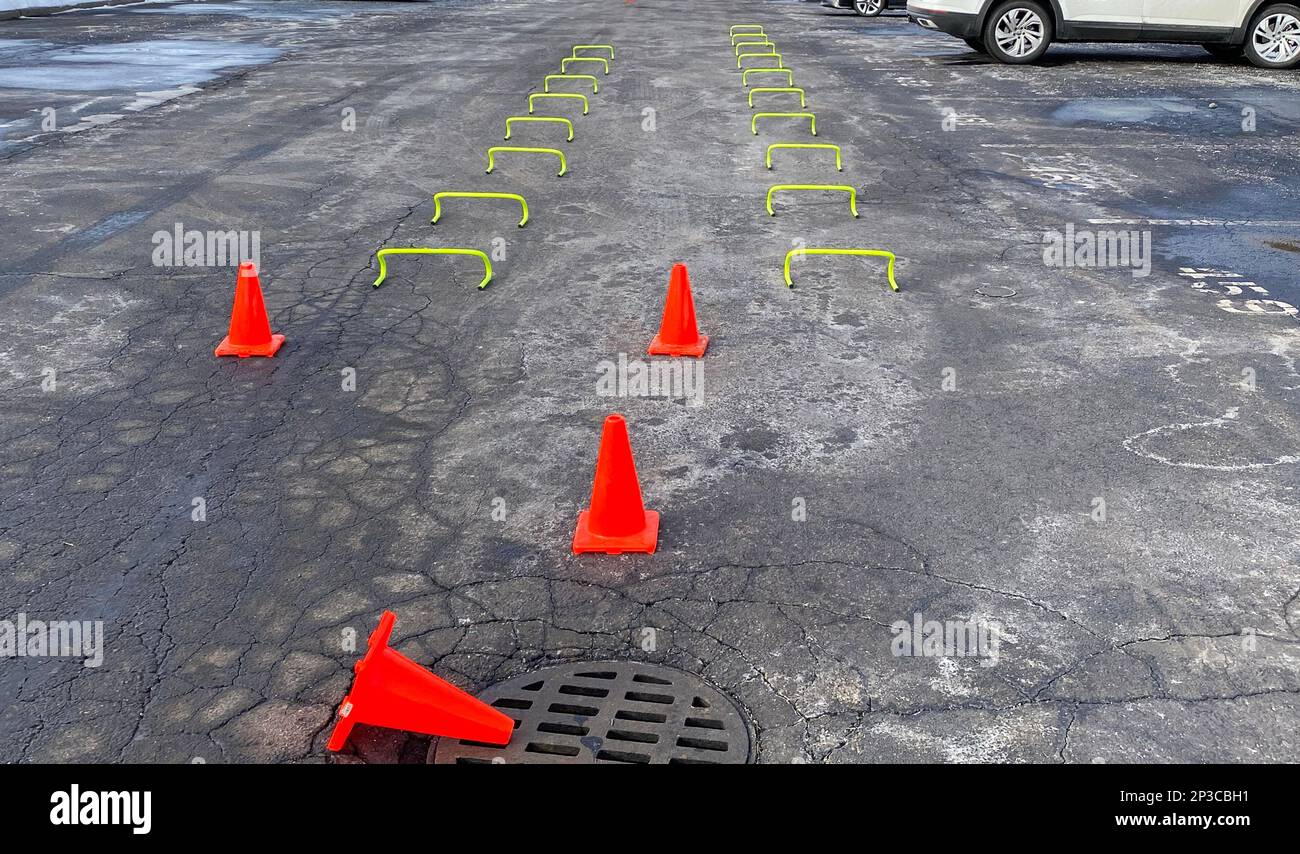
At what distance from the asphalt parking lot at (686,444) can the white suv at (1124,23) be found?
543cm

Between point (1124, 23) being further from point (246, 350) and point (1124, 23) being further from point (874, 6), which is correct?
point (246, 350)

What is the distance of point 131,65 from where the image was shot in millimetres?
18797

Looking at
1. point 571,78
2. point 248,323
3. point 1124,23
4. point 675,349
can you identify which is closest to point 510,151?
point 248,323

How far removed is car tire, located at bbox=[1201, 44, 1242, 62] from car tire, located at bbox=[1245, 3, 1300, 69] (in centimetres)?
58

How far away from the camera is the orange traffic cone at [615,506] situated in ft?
16.2

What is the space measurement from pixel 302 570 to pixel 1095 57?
1914 centimetres

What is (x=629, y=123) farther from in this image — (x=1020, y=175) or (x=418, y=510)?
(x=418, y=510)

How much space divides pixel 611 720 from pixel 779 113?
11.4 metres

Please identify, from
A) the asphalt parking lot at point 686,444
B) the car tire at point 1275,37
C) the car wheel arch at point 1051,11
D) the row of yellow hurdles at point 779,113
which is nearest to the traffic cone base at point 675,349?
the asphalt parking lot at point 686,444

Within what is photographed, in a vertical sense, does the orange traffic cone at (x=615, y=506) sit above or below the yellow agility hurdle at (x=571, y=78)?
below

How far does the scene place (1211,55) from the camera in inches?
787

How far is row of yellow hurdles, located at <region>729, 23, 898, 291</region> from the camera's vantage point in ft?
27.2

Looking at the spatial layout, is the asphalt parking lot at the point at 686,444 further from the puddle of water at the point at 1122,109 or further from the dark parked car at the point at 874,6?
the dark parked car at the point at 874,6
